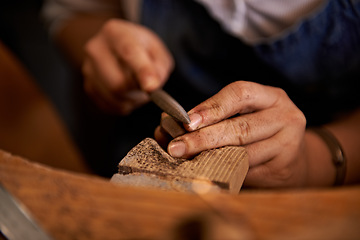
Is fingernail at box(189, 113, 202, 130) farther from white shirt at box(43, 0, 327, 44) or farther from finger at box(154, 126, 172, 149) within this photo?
white shirt at box(43, 0, 327, 44)

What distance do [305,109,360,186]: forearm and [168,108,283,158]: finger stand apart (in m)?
0.13

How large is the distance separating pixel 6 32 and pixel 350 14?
2.11 m

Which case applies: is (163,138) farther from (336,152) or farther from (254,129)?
(336,152)

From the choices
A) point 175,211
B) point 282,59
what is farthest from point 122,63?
point 175,211

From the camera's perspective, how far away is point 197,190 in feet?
0.98

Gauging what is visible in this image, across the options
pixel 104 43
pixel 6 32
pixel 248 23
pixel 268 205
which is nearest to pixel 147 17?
pixel 104 43

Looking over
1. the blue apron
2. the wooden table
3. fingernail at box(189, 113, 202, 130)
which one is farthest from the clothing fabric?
the wooden table

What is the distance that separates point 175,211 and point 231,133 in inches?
5.5

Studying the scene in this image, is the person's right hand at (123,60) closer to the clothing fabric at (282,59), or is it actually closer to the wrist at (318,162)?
the clothing fabric at (282,59)

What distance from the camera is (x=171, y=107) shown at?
0.42m

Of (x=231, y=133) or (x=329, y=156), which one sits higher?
(x=231, y=133)

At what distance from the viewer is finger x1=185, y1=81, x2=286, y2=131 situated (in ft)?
1.23

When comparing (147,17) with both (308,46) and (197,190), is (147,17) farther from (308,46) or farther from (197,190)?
(197,190)

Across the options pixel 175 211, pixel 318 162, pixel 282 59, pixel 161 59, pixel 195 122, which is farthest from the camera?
pixel 161 59
